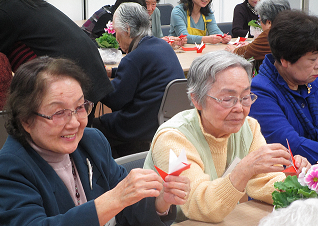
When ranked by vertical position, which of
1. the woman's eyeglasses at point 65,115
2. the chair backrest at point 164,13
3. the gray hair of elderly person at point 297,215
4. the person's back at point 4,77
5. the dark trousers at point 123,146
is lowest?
the dark trousers at point 123,146

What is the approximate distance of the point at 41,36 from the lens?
2.37m

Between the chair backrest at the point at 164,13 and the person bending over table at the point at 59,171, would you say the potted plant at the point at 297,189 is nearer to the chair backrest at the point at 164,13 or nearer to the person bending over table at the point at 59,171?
the person bending over table at the point at 59,171

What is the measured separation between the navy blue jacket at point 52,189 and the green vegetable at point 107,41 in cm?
246

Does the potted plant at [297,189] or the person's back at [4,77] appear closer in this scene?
the potted plant at [297,189]

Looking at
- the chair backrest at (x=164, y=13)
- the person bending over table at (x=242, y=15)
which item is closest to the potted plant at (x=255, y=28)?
the person bending over table at (x=242, y=15)

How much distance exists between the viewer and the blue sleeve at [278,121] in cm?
212

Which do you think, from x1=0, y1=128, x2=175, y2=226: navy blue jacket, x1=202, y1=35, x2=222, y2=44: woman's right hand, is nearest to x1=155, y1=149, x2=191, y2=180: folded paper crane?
x1=0, y1=128, x2=175, y2=226: navy blue jacket

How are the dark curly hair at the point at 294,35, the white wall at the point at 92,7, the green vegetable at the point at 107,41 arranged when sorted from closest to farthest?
1. the dark curly hair at the point at 294,35
2. the green vegetable at the point at 107,41
3. the white wall at the point at 92,7

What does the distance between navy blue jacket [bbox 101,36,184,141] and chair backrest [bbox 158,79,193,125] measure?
0.47 feet

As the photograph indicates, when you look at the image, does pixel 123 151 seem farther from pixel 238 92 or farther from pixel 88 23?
pixel 88 23

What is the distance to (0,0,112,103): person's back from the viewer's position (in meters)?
2.25

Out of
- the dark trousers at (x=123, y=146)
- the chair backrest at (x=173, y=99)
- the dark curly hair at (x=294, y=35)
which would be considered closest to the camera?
the dark curly hair at (x=294, y=35)

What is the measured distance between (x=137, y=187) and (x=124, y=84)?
198cm

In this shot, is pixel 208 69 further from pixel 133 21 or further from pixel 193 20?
pixel 193 20
